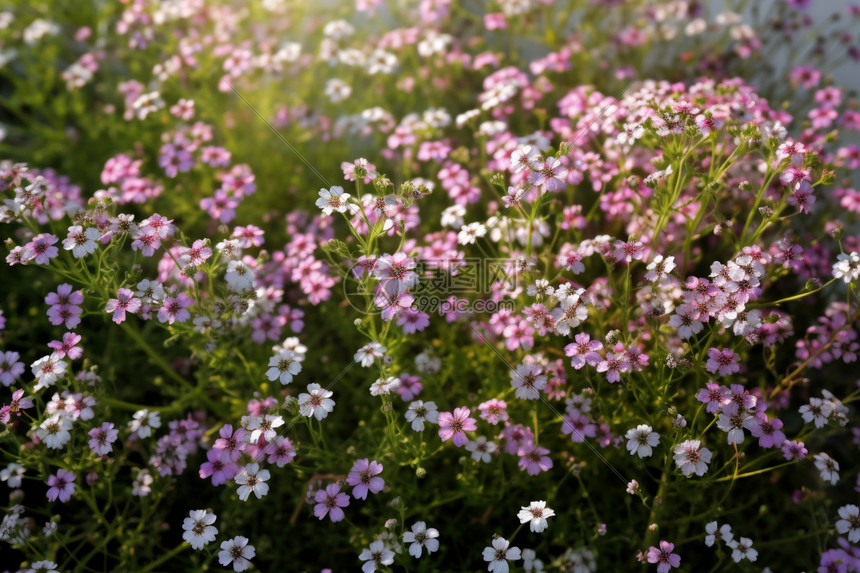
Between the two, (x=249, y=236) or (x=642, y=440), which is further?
(x=249, y=236)

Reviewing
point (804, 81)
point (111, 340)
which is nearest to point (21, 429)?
point (111, 340)

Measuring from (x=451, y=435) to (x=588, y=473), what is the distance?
0.76 meters

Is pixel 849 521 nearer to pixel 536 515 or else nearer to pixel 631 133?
pixel 536 515

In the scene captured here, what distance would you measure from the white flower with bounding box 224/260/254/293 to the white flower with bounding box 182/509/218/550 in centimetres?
80

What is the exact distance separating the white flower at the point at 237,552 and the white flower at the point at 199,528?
7cm

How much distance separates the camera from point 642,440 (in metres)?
2.15

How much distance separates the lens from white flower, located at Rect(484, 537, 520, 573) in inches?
81.1

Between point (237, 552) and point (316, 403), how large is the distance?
0.57 m

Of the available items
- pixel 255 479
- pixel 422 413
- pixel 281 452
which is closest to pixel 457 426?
pixel 422 413

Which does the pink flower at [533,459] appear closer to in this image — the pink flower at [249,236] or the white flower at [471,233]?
the white flower at [471,233]

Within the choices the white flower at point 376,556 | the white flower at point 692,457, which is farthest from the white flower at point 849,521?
the white flower at point 376,556

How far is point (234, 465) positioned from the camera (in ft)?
7.48

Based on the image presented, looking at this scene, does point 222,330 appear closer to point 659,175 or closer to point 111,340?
point 111,340

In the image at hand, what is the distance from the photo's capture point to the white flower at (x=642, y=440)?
212cm
